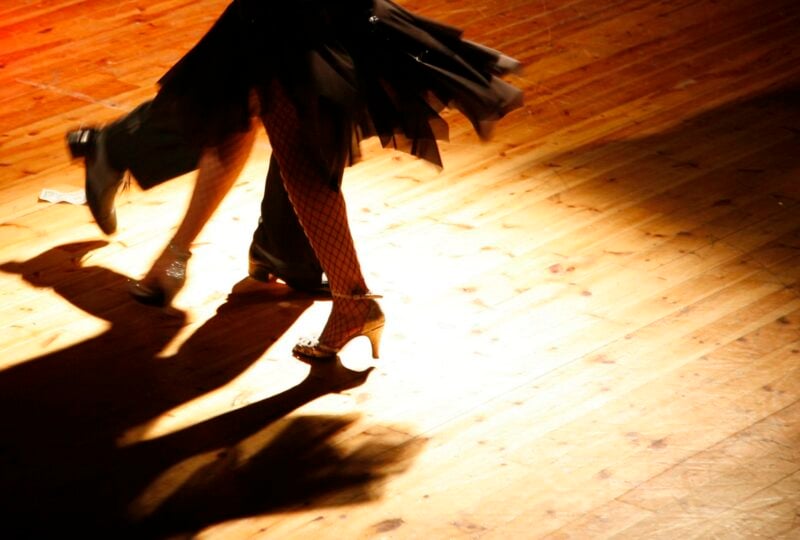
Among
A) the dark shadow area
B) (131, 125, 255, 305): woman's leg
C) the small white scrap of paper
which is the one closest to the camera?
(131, 125, 255, 305): woman's leg

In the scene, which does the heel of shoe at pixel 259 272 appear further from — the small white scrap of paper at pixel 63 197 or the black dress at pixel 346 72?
the small white scrap of paper at pixel 63 197

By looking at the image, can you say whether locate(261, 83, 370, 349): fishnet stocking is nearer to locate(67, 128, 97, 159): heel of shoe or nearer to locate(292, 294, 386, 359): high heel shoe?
locate(292, 294, 386, 359): high heel shoe

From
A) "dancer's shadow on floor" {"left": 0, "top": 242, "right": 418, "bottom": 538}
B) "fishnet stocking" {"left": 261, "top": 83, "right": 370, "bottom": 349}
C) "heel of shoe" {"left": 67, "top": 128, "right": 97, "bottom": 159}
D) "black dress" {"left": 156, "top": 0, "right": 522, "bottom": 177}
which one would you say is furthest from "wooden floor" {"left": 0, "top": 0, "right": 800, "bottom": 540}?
"black dress" {"left": 156, "top": 0, "right": 522, "bottom": 177}

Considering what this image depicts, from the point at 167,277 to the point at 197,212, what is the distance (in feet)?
0.62

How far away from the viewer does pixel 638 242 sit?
3.24 metres

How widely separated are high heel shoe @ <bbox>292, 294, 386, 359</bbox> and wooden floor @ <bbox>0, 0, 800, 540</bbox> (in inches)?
1.7

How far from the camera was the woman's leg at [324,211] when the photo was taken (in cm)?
261

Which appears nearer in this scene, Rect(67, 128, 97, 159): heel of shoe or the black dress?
the black dress

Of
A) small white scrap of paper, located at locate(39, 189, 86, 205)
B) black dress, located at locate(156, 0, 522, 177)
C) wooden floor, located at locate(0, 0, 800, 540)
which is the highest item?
black dress, located at locate(156, 0, 522, 177)

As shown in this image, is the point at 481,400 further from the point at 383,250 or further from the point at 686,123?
the point at 686,123

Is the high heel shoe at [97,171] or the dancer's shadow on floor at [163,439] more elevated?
the high heel shoe at [97,171]

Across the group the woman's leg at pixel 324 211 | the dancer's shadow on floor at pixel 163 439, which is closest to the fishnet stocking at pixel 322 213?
the woman's leg at pixel 324 211

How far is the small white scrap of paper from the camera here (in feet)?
12.4

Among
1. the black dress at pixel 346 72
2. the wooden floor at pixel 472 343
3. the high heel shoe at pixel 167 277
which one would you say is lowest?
the wooden floor at pixel 472 343
